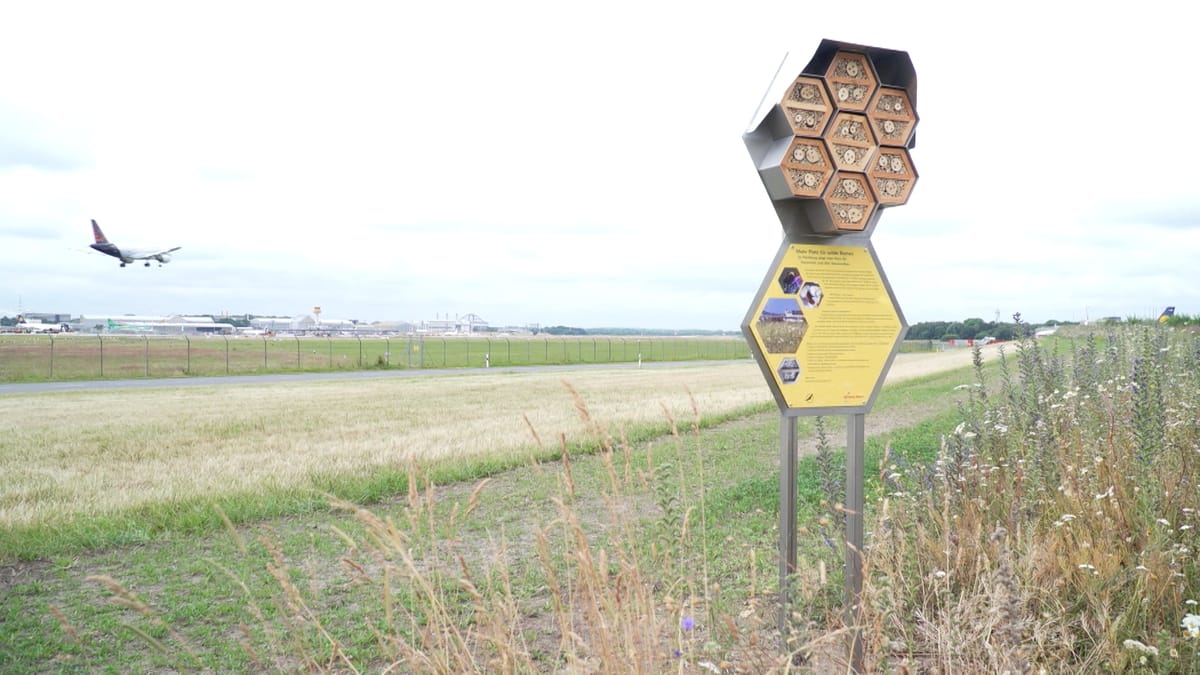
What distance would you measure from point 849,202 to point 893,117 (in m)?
0.53

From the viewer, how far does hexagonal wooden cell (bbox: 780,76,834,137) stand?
3.79m

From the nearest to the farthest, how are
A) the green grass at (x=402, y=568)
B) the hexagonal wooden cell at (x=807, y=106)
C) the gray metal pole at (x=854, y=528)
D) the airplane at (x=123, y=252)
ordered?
1. the green grass at (x=402, y=568)
2. the gray metal pole at (x=854, y=528)
3. the hexagonal wooden cell at (x=807, y=106)
4. the airplane at (x=123, y=252)

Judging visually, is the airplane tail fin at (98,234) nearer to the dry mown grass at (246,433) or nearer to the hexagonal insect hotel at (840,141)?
the dry mown grass at (246,433)

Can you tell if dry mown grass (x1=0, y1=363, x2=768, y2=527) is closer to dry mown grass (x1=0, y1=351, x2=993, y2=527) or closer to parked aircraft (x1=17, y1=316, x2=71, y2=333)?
dry mown grass (x1=0, y1=351, x2=993, y2=527)

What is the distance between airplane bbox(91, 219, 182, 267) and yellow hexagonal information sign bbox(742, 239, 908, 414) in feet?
303

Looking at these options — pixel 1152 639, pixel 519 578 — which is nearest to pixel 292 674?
pixel 519 578

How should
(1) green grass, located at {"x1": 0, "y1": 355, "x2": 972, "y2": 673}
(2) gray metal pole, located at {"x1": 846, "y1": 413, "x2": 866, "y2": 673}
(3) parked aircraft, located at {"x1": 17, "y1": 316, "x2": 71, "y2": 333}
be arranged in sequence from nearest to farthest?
(1) green grass, located at {"x1": 0, "y1": 355, "x2": 972, "y2": 673} → (2) gray metal pole, located at {"x1": 846, "y1": 413, "x2": 866, "y2": 673} → (3) parked aircraft, located at {"x1": 17, "y1": 316, "x2": 71, "y2": 333}

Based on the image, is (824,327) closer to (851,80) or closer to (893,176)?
(893,176)

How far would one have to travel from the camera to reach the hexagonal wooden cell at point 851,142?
12.9 ft

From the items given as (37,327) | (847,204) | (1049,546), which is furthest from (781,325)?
(37,327)

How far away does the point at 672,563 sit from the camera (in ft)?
14.6

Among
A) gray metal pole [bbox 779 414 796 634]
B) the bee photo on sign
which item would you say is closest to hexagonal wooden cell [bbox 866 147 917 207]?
the bee photo on sign

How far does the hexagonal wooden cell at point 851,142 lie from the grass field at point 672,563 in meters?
1.52

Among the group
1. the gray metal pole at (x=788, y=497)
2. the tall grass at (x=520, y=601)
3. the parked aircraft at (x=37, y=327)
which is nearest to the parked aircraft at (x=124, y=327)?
the parked aircraft at (x=37, y=327)
